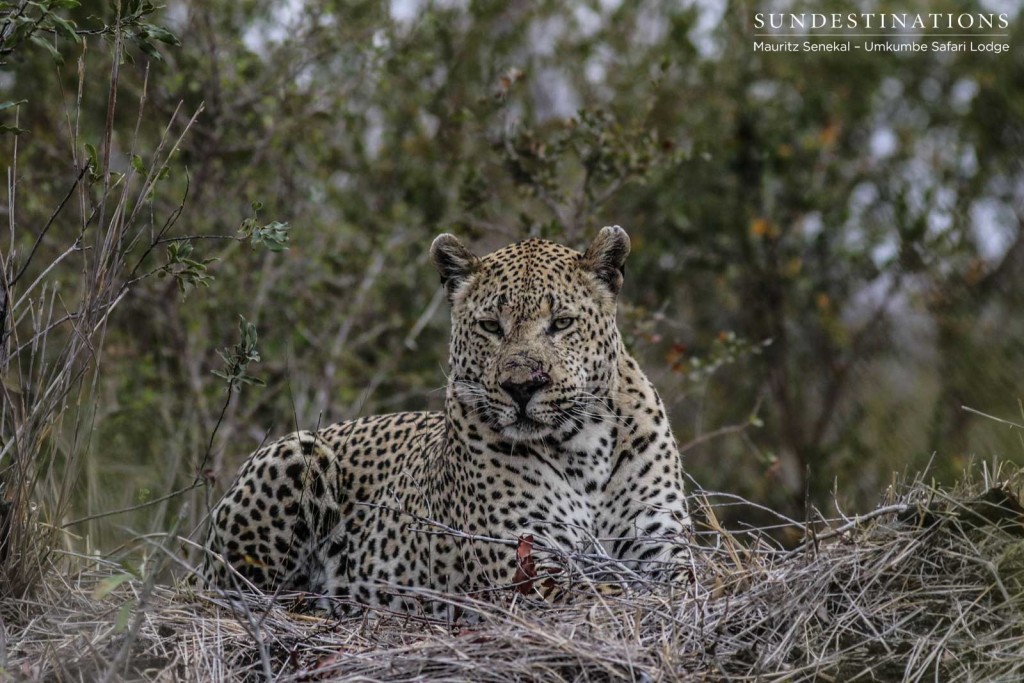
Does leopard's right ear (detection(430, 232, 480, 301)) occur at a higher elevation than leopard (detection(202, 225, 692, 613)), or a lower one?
higher

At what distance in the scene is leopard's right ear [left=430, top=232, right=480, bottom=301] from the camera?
7.73 meters

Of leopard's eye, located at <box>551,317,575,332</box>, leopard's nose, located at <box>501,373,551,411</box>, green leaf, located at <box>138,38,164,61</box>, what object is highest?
green leaf, located at <box>138,38,164,61</box>

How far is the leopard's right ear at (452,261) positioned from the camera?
7734 millimetres

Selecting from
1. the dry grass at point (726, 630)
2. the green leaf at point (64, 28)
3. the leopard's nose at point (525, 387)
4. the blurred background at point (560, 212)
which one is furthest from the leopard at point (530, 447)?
the green leaf at point (64, 28)

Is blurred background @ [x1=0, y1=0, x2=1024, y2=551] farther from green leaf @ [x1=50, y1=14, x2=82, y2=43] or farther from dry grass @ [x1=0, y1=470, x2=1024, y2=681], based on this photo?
green leaf @ [x1=50, y1=14, x2=82, y2=43]

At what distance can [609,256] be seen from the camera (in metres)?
7.59

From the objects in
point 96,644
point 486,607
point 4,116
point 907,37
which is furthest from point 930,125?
point 96,644

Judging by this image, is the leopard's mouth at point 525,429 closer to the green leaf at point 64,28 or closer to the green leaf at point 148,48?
the green leaf at point 148,48

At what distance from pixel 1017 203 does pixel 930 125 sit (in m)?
3.72

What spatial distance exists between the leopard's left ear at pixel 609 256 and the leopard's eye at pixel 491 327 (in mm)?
621

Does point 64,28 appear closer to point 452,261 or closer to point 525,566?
point 452,261

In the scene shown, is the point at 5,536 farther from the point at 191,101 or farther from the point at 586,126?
the point at 191,101

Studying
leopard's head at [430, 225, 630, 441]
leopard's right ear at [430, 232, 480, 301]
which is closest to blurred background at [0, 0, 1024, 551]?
leopard's head at [430, 225, 630, 441]

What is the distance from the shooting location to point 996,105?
51.9 ft
